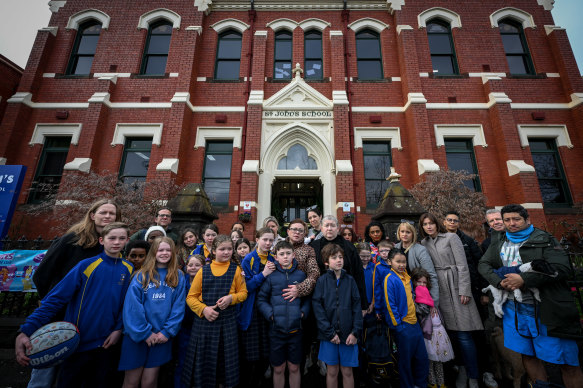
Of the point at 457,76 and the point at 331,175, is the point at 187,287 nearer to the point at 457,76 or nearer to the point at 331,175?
the point at 331,175

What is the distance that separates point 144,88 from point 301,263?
10.7 metres

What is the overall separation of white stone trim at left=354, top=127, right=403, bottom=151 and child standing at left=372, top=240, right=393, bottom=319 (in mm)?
6769

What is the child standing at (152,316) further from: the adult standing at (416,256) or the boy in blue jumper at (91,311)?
the adult standing at (416,256)

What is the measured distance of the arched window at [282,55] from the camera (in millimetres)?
10359

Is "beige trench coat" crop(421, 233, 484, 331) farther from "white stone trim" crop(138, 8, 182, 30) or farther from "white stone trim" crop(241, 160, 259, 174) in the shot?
"white stone trim" crop(138, 8, 182, 30)

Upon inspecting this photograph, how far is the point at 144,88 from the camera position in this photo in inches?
391

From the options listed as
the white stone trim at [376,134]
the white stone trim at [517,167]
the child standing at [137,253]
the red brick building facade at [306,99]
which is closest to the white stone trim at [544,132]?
the red brick building facade at [306,99]

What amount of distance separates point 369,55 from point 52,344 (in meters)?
12.5

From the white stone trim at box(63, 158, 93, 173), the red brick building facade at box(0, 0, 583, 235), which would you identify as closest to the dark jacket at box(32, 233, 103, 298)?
the red brick building facade at box(0, 0, 583, 235)

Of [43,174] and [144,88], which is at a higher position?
[144,88]

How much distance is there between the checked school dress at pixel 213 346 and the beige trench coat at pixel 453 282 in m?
2.70

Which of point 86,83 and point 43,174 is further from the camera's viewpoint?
point 86,83

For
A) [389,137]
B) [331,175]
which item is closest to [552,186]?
[389,137]

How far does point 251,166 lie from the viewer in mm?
8531
